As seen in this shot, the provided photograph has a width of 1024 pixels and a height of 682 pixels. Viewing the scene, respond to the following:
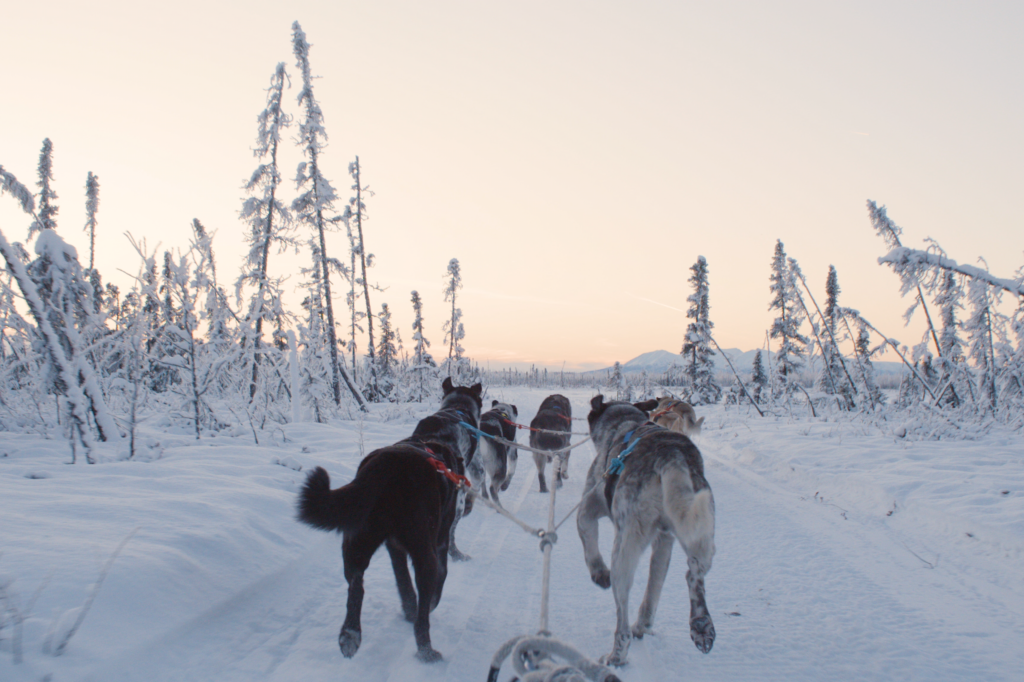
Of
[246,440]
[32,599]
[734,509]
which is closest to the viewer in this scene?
[32,599]

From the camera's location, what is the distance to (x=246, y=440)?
27.8ft

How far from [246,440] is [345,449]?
1.76 m

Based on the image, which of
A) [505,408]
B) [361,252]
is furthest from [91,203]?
[505,408]

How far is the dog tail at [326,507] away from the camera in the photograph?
2578mm

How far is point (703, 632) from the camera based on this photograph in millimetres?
2406

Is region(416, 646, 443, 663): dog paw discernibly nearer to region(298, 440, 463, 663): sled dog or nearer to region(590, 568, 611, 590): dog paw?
region(298, 440, 463, 663): sled dog

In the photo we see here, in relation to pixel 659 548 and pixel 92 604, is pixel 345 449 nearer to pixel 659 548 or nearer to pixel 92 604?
pixel 92 604

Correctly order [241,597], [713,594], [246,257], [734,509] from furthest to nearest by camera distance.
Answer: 1. [246,257]
2. [734,509]
3. [713,594]
4. [241,597]

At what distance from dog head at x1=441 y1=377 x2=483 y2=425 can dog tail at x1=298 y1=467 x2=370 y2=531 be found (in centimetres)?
336

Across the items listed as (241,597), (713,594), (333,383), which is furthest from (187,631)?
(333,383)

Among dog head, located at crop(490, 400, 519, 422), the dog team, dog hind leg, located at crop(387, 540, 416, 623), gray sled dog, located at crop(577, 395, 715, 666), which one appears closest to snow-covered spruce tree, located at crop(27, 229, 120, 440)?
dog head, located at crop(490, 400, 519, 422)

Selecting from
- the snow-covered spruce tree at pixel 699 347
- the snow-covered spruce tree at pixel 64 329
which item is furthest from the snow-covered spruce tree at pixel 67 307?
the snow-covered spruce tree at pixel 699 347

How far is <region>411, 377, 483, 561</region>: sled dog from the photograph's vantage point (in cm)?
458

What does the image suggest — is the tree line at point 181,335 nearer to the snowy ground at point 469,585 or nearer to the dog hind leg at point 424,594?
the snowy ground at point 469,585
